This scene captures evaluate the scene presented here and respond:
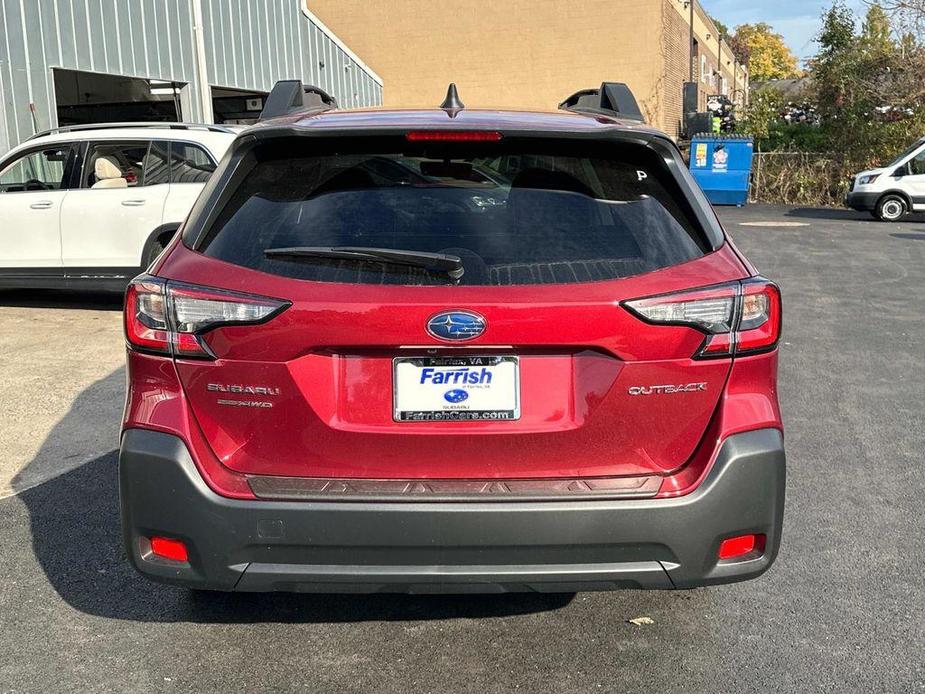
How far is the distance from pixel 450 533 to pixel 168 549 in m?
0.86

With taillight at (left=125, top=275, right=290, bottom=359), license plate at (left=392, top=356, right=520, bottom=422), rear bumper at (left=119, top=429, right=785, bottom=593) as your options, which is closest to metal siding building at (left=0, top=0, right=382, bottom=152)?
taillight at (left=125, top=275, right=290, bottom=359)

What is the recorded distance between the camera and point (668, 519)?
2.73m

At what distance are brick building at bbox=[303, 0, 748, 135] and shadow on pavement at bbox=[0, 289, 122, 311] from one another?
26128mm

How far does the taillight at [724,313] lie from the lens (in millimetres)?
2709

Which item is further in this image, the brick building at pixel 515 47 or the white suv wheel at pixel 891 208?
the brick building at pixel 515 47

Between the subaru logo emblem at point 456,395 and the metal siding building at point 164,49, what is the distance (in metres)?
12.3

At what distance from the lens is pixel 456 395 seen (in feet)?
8.90

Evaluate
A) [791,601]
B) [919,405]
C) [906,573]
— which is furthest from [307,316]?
[919,405]

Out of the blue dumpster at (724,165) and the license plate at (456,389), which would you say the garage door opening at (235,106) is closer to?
the blue dumpster at (724,165)

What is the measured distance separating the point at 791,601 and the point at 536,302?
1.73 metres

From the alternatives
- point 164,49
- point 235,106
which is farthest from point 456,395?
point 235,106

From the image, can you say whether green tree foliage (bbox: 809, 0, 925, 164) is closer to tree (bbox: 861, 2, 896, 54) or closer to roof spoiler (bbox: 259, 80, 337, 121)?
tree (bbox: 861, 2, 896, 54)

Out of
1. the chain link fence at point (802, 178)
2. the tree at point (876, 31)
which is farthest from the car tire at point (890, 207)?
the tree at point (876, 31)

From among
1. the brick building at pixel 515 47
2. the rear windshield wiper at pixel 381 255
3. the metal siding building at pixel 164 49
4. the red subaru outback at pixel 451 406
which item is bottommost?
the red subaru outback at pixel 451 406
